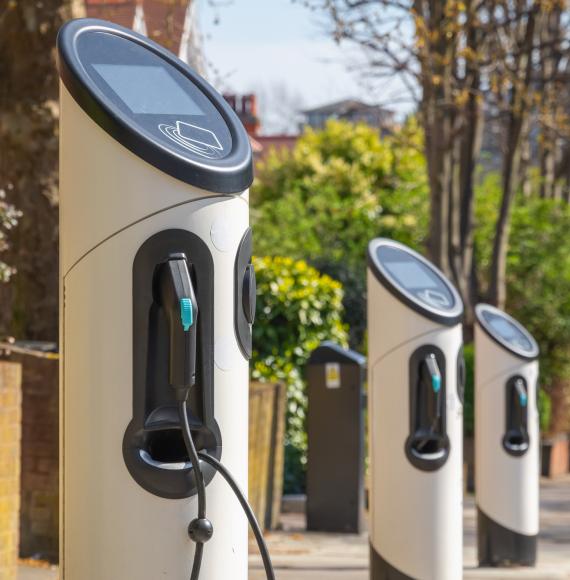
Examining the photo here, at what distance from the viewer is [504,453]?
26.1 ft

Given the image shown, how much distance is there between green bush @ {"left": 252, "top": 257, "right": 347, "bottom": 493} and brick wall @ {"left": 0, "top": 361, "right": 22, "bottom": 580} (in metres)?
5.39

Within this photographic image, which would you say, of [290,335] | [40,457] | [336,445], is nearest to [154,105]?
[40,457]

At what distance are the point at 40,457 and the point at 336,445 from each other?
3.11 meters

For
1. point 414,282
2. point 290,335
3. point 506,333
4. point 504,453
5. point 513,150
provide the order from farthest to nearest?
point 513,150 < point 290,335 < point 506,333 < point 504,453 < point 414,282

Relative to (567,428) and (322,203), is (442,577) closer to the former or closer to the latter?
(567,428)

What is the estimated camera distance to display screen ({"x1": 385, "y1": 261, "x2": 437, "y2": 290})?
6074 mm

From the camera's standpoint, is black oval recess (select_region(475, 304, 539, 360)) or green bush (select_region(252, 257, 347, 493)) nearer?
black oval recess (select_region(475, 304, 539, 360))

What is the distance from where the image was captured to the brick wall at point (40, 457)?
22.5 feet

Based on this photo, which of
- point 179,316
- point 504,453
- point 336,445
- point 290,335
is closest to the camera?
point 179,316

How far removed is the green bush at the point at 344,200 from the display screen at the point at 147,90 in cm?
1046

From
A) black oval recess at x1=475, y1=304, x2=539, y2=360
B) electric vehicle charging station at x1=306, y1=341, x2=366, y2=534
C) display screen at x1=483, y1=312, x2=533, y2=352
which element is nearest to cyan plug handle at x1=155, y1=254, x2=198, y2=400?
black oval recess at x1=475, y1=304, x2=539, y2=360

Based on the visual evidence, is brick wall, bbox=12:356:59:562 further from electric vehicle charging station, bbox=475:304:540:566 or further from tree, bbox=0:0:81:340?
electric vehicle charging station, bbox=475:304:540:566

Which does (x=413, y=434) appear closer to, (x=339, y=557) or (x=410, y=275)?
(x=410, y=275)

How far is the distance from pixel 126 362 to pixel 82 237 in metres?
0.34
